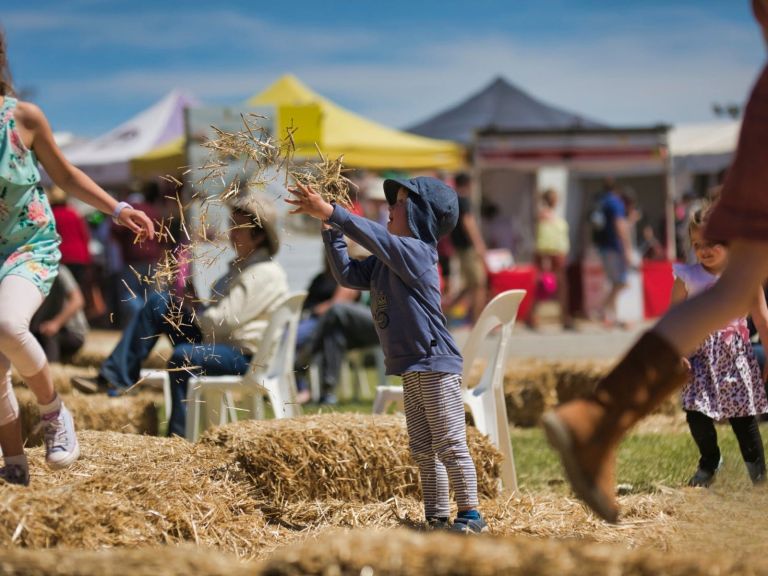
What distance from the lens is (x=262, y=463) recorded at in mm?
4926

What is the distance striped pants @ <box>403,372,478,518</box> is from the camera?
459 centimetres

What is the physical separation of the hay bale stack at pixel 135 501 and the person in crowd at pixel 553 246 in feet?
40.1

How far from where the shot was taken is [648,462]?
6422 mm

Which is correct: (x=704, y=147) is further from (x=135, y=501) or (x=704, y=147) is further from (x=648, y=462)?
(x=135, y=501)

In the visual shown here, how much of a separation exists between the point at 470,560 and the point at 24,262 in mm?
2330

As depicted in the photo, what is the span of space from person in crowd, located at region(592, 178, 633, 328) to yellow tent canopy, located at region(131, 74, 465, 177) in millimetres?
2324

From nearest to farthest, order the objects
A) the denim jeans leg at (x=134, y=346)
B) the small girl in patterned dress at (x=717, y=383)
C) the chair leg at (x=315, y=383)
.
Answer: the small girl in patterned dress at (x=717, y=383), the denim jeans leg at (x=134, y=346), the chair leg at (x=315, y=383)

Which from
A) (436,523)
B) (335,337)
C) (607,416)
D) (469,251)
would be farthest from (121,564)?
(469,251)

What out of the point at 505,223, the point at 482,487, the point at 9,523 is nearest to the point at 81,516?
the point at 9,523

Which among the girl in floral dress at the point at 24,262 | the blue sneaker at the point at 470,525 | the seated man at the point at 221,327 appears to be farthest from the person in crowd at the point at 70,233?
the blue sneaker at the point at 470,525

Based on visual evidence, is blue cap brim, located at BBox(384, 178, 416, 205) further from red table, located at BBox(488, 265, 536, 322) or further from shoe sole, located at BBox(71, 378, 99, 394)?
red table, located at BBox(488, 265, 536, 322)

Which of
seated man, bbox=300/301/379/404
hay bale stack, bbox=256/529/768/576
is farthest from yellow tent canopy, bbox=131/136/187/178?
hay bale stack, bbox=256/529/768/576

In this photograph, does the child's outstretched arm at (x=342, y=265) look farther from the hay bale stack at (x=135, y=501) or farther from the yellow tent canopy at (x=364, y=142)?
the yellow tent canopy at (x=364, y=142)

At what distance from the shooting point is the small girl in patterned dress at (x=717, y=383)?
5348 mm
